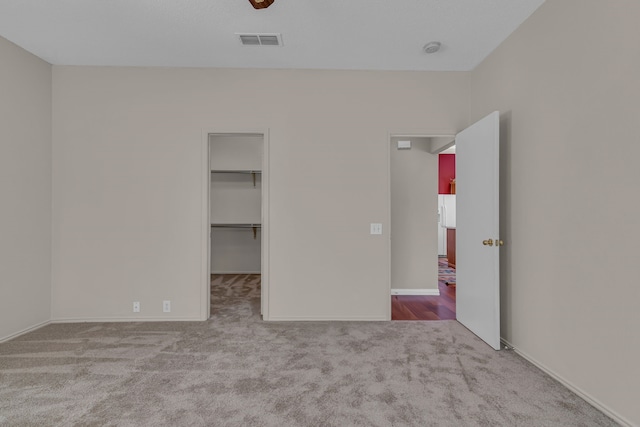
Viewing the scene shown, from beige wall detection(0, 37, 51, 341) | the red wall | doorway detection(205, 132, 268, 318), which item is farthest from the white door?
the red wall

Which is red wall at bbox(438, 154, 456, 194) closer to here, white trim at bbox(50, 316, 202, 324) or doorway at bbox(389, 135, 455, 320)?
doorway at bbox(389, 135, 455, 320)

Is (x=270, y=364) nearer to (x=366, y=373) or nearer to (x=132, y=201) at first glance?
(x=366, y=373)

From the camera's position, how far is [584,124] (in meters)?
2.02

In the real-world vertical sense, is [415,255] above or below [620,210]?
below

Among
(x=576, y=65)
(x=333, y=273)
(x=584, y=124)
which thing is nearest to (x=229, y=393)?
(x=333, y=273)

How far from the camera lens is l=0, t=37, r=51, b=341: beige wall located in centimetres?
289

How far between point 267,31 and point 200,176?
1.63 meters

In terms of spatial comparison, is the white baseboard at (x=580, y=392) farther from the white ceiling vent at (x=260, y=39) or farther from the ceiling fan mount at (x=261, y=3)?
the white ceiling vent at (x=260, y=39)

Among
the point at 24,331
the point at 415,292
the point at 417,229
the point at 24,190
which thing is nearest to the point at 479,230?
the point at 417,229

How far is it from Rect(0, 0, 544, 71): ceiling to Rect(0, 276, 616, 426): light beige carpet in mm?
2803

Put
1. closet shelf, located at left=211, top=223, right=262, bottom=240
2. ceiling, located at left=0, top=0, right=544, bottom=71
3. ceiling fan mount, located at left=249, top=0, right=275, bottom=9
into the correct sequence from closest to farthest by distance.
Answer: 1. ceiling fan mount, located at left=249, top=0, right=275, bottom=9
2. ceiling, located at left=0, top=0, right=544, bottom=71
3. closet shelf, located at left=211, top=223, right=262, bottom=240

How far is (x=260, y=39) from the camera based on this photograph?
2.91 m

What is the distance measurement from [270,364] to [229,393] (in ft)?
1.46

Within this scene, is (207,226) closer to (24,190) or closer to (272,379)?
(24,190)
